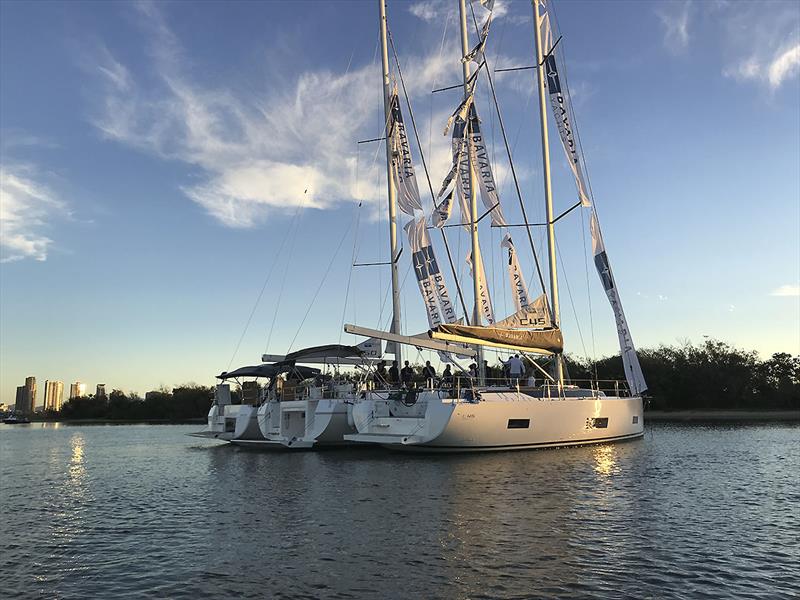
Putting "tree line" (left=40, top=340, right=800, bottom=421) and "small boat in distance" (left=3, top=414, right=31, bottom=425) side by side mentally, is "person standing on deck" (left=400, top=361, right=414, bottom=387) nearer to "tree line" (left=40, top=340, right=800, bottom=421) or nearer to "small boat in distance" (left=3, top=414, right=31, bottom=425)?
"tree line" (left=40, top=340, right=800, bottom=421)

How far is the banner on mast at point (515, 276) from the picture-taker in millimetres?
32531

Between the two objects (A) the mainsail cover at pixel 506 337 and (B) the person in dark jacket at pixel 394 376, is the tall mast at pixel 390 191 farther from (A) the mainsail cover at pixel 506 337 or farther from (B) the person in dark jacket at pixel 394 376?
(A) the mainsail cover at pixel 506 337

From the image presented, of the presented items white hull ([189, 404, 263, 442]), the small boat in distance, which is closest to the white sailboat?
white hull ([189, 404, 263, 442])

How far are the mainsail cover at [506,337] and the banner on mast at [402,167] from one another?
1066 cm

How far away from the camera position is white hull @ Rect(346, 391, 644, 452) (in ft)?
76.4

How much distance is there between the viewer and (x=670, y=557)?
32.6 feet

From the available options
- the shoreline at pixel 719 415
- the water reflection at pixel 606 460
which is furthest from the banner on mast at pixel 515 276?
the shoreline at pixel 719 415

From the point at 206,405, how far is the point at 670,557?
106385 millimetres

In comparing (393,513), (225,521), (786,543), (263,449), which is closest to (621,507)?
(786,543)

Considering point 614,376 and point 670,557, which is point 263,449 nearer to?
point 670,557

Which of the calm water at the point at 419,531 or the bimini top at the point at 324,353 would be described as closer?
the calm water at the point at 419,531

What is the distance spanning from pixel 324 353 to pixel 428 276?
6.81 metres

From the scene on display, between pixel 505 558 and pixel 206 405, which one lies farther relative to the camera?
pixel 206 405

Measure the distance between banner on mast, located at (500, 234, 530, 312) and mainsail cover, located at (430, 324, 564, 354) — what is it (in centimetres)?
460
